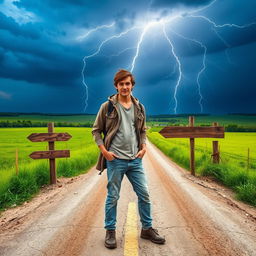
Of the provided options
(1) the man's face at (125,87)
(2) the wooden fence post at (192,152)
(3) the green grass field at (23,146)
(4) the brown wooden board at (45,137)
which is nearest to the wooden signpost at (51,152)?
(4) the brown wooden board at (45,137)

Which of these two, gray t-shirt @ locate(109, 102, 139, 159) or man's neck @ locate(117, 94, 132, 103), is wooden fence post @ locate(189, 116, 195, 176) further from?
man's neck @ locate(117, 94, 132, 103)

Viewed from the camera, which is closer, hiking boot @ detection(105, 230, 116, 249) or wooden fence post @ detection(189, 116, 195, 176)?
hiking boot @ detection(105, 230, 116, 249)

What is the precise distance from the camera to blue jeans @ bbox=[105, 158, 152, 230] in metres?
3.18

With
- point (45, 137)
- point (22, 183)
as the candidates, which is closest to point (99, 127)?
point (22, 183)

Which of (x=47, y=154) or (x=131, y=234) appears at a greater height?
(x=47, y=154)

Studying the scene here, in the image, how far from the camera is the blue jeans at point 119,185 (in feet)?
10.4

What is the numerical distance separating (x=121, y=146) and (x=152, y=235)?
3.83 ft

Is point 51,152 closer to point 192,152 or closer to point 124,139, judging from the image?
point 192,152

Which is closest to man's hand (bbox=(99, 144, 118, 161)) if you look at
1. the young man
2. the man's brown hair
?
the young man

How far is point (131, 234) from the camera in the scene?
343 cm

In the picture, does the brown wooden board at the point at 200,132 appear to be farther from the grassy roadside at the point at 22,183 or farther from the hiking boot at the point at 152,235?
the hiking boot at the point at 152,235

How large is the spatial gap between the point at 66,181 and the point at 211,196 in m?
4.27

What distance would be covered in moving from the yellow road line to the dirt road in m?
0.04

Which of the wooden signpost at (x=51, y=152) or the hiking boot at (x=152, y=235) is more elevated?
the wooden signpost at (x=51, y=152)
